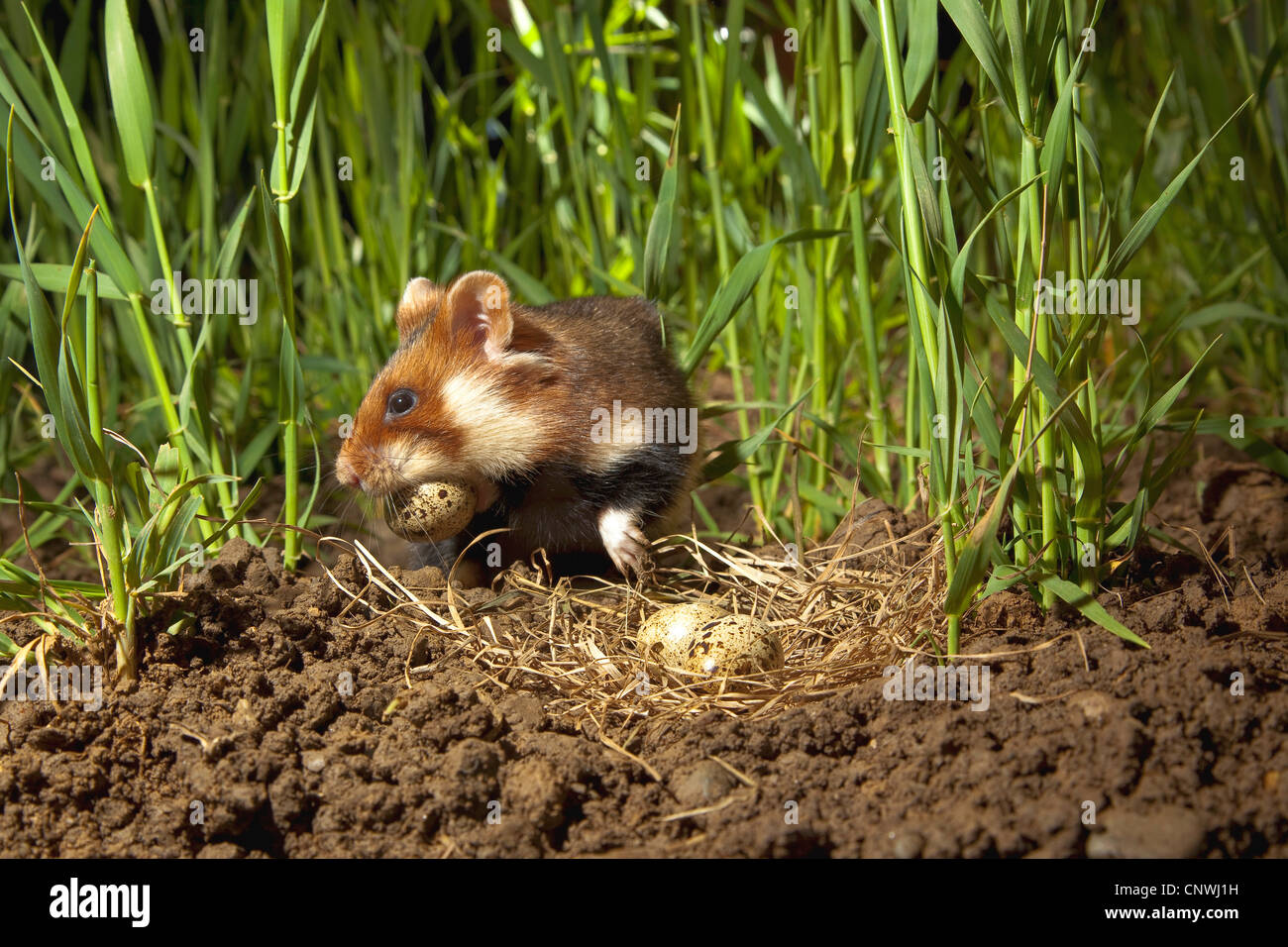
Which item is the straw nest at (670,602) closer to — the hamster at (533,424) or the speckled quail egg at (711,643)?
the speckled quail egg at (711,643)

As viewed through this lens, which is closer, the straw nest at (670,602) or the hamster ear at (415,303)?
the straw nest at (670,602)

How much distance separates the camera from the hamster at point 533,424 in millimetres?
2832

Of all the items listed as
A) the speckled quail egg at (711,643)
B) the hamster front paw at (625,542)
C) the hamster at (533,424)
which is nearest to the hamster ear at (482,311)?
the hamster at (533,424)

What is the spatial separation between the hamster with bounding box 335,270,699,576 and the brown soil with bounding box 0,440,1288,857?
29.3 inches

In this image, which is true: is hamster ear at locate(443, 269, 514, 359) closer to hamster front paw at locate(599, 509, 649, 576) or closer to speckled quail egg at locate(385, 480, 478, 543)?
speckled quail egg at locate(385, 480, 478, 543)

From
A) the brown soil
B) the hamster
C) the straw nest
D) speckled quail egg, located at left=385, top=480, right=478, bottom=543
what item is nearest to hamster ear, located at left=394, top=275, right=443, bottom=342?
the hamster

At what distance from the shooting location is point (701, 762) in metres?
1.94

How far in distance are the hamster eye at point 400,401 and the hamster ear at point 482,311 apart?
204 millimetres

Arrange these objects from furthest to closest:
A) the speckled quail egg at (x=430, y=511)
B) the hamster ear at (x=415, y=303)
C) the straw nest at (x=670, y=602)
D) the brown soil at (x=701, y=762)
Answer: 1. the hamster ear at (x=415, y=303)
2. the speckled quail egg at (x=430, y=511)
3. the straw nest at (x=670, y=602)
4. the brown soil at (x=701, y=762)

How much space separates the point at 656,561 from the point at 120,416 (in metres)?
2.37

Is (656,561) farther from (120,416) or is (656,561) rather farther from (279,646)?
(120,416)

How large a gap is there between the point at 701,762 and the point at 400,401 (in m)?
1.40

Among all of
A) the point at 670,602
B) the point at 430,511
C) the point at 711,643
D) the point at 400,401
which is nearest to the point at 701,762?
the point at 711,643

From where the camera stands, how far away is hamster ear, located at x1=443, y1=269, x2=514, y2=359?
2861mm
